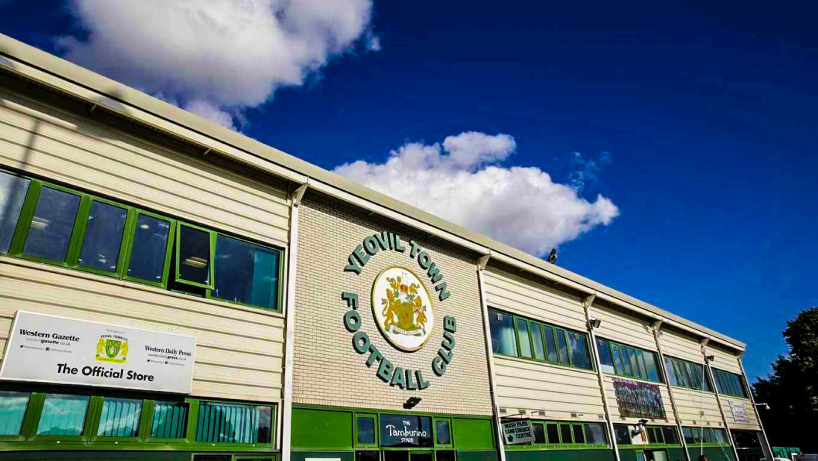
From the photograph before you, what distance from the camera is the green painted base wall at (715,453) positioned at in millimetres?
21969

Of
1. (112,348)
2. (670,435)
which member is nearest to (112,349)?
(112,348)

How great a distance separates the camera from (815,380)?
39719 millimetres

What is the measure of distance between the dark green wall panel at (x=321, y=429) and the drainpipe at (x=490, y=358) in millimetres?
4939

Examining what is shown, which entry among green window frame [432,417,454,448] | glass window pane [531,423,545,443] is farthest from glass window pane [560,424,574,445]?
green window frame [432,417,454,448]

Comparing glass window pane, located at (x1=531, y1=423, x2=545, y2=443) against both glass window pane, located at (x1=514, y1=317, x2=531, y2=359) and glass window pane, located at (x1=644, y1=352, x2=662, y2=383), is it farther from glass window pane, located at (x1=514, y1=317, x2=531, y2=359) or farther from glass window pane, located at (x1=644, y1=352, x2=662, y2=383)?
glass window pane, located at (x1=644, y1=352, x2=662, y2=383)

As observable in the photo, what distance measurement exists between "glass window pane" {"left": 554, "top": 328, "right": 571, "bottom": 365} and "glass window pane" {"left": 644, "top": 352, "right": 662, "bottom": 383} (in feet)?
19.9

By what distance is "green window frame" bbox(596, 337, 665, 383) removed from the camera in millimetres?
20266

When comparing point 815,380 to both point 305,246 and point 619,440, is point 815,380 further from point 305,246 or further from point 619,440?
point 305,246

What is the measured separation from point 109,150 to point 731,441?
91.7 feet

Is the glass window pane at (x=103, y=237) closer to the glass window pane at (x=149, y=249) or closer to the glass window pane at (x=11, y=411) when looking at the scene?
the glass window pane at (x=149, y=249)

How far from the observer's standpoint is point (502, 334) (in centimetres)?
1653

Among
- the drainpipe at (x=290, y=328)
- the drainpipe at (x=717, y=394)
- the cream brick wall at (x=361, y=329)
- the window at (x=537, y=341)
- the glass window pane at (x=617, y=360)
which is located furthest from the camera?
the drainpipe at (x=717, y=394)

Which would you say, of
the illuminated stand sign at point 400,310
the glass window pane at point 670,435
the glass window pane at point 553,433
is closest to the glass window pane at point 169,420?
the illuminated stand sign at point 400,310

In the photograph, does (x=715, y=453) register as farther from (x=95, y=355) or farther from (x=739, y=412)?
(x=95, y=355)
